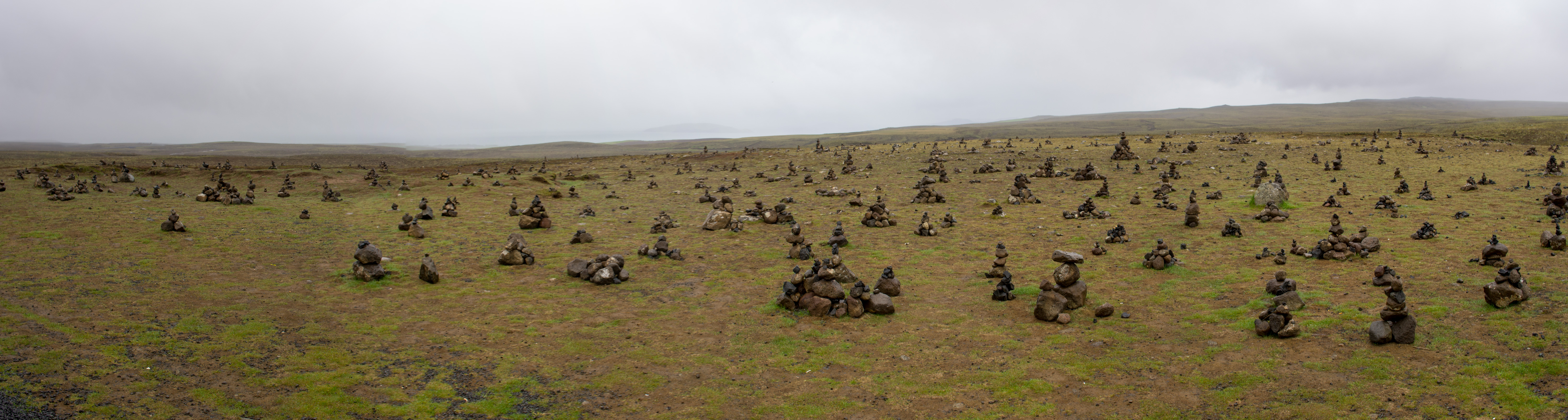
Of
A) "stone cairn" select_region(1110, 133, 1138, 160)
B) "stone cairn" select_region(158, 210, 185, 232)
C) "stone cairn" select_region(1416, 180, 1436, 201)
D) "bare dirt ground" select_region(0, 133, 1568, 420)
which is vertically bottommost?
"bare dirt ground" select_region(0, 133, 1568, 420)

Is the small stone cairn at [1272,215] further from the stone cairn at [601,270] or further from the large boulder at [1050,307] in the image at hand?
the stone cairn at [601,270]

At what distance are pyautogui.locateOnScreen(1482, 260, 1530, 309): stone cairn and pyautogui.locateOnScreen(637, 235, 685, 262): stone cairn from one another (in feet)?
59.3

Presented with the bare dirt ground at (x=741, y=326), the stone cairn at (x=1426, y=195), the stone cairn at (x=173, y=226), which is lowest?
the bare dirt ground at (x=741, y=326)

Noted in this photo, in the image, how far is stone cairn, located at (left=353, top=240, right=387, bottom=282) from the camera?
17359mm

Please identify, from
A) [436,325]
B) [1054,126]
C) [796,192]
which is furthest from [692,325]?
[1054,126]

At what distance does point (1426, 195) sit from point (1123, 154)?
68.1ft

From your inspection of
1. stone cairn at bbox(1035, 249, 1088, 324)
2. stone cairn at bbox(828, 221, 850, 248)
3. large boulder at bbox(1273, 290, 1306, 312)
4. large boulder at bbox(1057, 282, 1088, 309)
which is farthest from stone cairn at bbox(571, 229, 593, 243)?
large boulder at bbox(1273, 290, 1306, 312)

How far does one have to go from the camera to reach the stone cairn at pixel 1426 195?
27.5 metres

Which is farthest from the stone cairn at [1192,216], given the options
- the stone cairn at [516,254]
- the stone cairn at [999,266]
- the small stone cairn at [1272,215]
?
the stone cairn at [516,254]

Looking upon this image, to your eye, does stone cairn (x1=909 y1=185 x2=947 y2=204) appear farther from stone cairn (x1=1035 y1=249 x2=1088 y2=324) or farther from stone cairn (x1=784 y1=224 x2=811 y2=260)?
stone cairn (x1=1035 y1=249 x2=1088 y2=324)

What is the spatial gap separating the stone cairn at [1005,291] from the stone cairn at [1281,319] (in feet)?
15.3

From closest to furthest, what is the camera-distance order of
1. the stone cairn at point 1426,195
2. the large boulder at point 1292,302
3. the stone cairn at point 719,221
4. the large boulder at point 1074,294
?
1. the large boulder at point 1292,302
2. the large boulder at point 1074,294
3. the stone cairn at point 719,221
4. the stone cairn at point 1426,195

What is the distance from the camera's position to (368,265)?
17.6 m

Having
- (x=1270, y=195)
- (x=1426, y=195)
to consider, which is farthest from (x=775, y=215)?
(x=1426, y=195)
